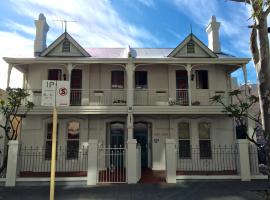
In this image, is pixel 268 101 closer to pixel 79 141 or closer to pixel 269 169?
pixel 269 169

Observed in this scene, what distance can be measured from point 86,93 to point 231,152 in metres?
8.71

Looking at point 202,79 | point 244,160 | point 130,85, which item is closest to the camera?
point 244,160

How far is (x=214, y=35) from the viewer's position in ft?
61.7

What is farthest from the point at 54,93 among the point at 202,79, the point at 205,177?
the point at 202,79

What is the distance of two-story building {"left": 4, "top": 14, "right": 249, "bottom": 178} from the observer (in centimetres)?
1538

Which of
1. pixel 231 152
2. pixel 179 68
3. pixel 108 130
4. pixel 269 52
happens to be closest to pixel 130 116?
pixel 108 130

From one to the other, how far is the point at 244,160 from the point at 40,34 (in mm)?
14314

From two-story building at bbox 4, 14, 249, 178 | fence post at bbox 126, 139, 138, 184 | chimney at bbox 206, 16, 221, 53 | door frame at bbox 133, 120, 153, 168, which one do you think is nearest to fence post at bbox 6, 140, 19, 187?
two-story building at bbox 4, 14, 249, 178

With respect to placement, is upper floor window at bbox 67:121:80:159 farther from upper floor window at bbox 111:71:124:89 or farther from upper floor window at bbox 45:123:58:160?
upper floor window at bbox 111:71:124:89

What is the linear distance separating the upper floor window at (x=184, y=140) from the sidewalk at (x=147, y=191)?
13.5 ft

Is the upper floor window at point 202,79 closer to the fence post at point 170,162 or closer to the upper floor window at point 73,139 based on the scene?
the fence post at point 170,162

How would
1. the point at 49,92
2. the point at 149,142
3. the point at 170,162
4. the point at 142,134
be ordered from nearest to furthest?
1. the point at 49,92
2. the point at 170,162
3. the point at 149,142
4. the point at 142,134

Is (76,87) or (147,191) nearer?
(147,191)

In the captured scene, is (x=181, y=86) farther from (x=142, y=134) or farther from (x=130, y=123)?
(x=130, y=123)
